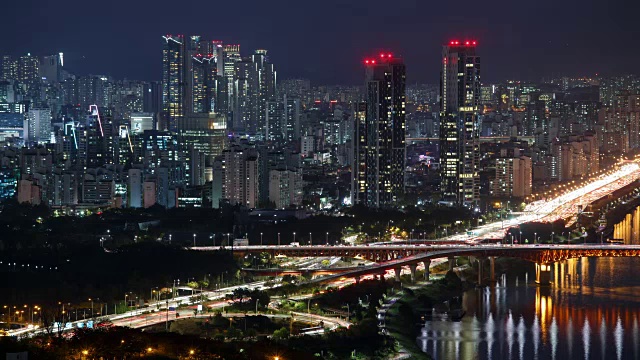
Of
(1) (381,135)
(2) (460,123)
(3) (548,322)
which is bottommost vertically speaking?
(3) (548,322)

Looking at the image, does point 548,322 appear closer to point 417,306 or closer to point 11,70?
point 417,306

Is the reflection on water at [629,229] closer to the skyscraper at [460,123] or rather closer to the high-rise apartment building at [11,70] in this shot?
the skyscraper at [460,123]

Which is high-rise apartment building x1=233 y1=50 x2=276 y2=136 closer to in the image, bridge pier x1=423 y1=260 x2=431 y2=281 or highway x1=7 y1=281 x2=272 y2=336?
bridge pier x1=423 y1=260 x2=431 y2=281

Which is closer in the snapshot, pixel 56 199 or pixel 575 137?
pixel 56 199

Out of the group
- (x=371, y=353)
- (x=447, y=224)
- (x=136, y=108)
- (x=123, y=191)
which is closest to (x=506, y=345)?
(x=371, y=353)

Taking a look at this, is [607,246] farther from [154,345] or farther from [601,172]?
[601,172]

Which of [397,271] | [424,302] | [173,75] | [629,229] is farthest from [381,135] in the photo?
[173,75]
